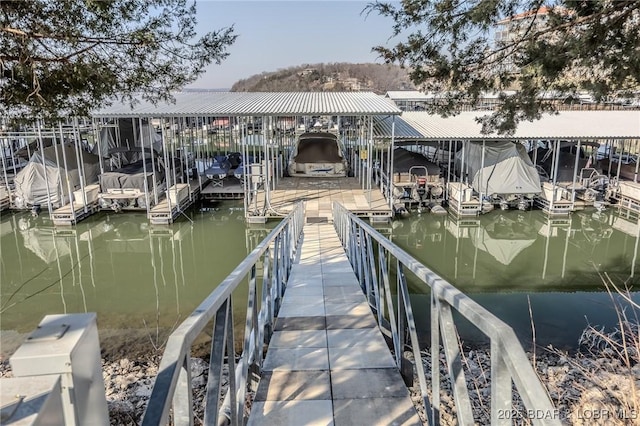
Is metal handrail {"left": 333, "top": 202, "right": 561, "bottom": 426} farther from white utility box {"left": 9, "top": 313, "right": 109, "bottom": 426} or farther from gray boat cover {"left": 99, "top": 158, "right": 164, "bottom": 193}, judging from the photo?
gray boat cover {"left": 99, "top": 158, "right": 164, "bottom": 193}

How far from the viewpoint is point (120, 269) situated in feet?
35.1

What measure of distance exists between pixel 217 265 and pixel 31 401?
1014 cm

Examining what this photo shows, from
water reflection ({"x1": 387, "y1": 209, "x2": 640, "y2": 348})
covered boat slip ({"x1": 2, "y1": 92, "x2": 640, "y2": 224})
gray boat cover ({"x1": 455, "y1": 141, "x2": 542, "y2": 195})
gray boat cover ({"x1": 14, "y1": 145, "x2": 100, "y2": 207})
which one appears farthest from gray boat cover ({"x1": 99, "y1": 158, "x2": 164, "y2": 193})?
gray boat cover ({"x1": 455, "y1": 141, "x2": 542, "y2": 195})

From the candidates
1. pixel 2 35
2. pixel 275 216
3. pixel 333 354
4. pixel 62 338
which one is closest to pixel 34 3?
pixel 2 35

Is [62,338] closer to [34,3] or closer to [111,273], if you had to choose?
[34,3]

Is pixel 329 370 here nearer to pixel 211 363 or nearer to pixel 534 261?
pixel 211 363

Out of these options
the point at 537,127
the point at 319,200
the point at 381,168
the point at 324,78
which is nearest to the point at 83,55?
the point at 319,200

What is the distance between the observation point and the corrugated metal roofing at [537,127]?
604 inches

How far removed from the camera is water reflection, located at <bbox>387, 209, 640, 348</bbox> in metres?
8.09

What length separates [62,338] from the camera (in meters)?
1.17

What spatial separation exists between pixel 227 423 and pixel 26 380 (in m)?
1.49

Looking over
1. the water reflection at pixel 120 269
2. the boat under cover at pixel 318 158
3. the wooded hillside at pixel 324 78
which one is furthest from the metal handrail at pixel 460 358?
the wooded hillside at pixel 324 78

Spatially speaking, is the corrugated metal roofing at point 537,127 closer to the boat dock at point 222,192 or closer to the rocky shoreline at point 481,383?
the boat dock at point 222,192

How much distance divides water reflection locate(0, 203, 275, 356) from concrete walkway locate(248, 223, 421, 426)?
368cm
